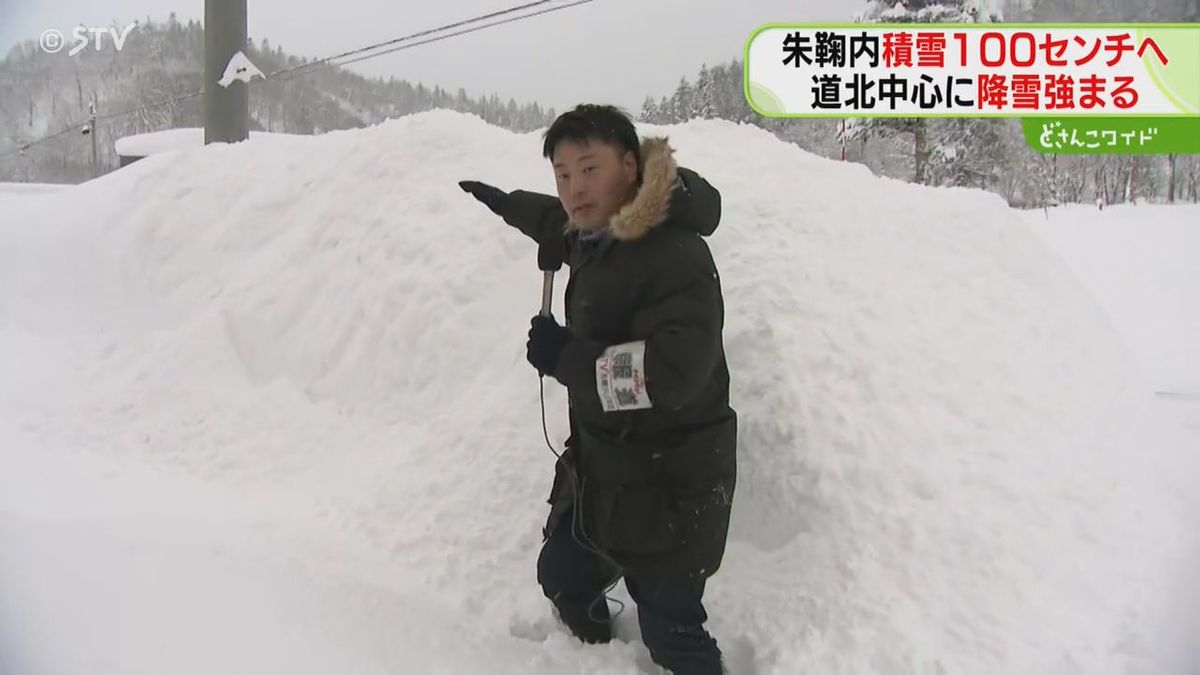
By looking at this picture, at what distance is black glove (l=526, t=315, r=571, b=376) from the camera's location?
6.13ft

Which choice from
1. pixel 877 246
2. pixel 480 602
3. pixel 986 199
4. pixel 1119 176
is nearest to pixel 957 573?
pixel 480 602

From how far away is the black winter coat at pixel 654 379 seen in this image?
1688mm

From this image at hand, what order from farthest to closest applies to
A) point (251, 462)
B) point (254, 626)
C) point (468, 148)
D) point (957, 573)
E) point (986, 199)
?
point (468, 148)
point (986, 199)
point (251, 462)
point (957, 573)
point (254, 626)

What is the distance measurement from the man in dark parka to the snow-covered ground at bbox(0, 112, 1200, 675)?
0.48 m

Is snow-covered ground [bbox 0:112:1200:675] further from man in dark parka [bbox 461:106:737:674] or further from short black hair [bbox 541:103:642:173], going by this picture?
short black hair [bbox 541:103:642:173]

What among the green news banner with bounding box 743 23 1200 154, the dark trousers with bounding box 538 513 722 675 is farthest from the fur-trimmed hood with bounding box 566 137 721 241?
the green news banner with bounding box 743 23 1200 154

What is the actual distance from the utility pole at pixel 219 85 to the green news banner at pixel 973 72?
269 inches

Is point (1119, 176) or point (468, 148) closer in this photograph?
point (468, 148)

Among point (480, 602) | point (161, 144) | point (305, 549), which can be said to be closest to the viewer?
point (480, 602)

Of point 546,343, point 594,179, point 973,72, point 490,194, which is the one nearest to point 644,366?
point 546,343

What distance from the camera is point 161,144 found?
8297mm

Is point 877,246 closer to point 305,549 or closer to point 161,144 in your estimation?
point 305,549

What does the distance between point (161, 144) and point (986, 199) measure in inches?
344

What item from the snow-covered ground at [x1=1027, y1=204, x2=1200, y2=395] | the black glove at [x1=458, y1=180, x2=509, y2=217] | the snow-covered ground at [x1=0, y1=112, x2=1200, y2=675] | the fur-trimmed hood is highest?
the fur-trimmed hood
